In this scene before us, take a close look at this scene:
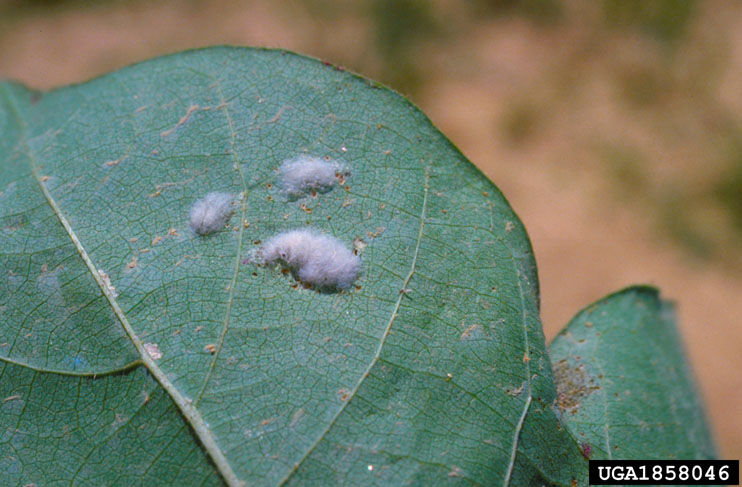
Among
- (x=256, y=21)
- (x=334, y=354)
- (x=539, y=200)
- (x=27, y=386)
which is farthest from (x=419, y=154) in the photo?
(x=256, y=21)

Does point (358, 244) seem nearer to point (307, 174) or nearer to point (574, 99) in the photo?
point (307, 174)

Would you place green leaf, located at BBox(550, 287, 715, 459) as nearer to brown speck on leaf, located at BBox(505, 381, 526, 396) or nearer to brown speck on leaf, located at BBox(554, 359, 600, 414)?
brown speck on leaf, located at BBox(554, 359, 600, 414)

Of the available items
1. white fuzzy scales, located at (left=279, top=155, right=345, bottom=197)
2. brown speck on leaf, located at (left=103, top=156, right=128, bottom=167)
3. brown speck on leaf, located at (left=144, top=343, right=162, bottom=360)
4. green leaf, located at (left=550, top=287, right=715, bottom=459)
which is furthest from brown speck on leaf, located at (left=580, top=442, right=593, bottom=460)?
brown speck on leaf, located at (left=103, top=156, right=128, bottom=167)

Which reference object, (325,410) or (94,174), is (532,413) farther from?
(94,174)

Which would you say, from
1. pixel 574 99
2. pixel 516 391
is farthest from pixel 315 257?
pixel 574 99

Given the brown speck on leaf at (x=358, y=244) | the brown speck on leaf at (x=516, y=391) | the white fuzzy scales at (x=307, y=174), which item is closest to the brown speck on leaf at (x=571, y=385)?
the brown speck on leaf at (x=516, y=391)

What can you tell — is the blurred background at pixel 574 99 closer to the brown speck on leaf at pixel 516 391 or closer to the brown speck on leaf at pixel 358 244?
the brown speck on leaf at pixel 516 391
